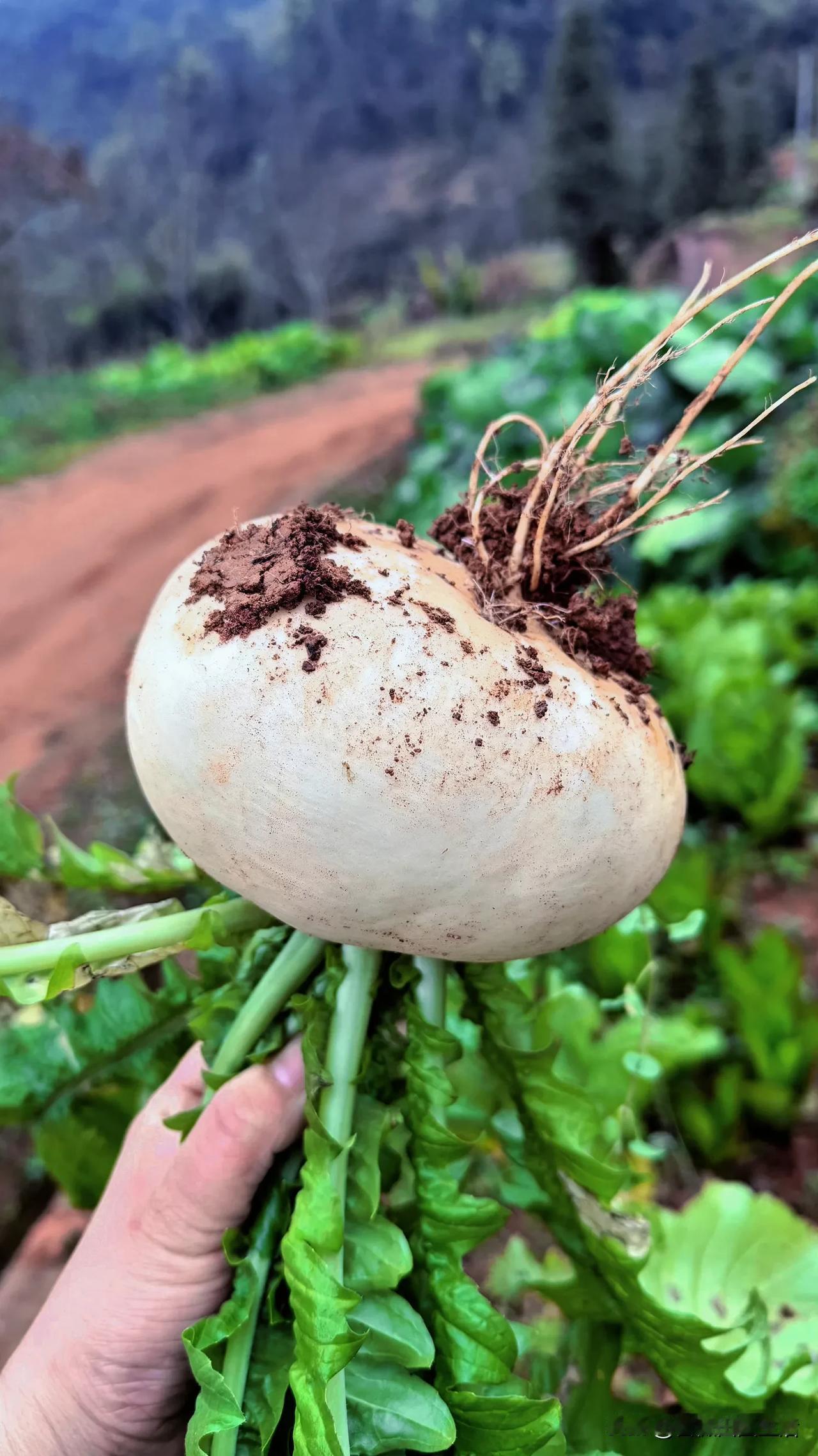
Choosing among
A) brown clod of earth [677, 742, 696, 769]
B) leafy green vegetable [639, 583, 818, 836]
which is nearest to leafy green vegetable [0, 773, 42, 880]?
brown clod of earth [677, 742, 696, 769]

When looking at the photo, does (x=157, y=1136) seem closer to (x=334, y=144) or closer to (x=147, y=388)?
(x=147, y=388)

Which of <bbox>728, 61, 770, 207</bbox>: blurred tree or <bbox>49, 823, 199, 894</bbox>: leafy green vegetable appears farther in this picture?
<bbox>728, 61, 770, 207</bbox>: blurred tree

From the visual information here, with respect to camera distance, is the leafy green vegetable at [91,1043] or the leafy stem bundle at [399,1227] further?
the leafy green vegetable at [91,1043]

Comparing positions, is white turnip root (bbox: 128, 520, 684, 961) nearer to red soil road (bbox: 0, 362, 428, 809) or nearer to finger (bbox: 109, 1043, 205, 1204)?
finger (bbox: 109, 1043, 205, 1204)

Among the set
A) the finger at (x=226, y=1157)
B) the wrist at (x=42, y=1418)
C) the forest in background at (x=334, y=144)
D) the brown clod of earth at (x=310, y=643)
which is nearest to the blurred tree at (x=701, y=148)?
the forest in background at (x=334, y=144)

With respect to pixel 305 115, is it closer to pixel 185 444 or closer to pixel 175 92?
pixel 175 92

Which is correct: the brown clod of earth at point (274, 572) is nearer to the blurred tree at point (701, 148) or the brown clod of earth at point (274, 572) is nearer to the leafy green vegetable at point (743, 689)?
the leafy green vegetable at point (743, 689)
